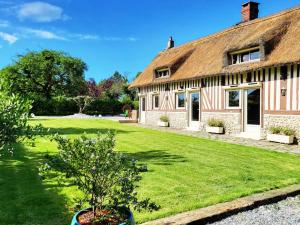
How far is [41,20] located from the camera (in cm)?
5338

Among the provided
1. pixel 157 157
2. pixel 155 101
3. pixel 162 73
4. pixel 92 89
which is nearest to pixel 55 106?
pixel 92 89

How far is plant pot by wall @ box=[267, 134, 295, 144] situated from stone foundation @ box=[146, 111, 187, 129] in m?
6.75

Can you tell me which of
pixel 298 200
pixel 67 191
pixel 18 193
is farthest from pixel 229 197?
pixel 18 193

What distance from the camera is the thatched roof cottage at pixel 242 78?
12.9m

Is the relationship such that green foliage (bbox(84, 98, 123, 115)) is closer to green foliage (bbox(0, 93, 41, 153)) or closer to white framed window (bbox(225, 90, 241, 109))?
white framed window (bbox(225, 90, 241, 109))

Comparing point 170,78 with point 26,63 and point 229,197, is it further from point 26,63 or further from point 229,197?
point 26,63

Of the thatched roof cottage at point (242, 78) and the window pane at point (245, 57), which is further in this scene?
the window pane at point (245, 57)

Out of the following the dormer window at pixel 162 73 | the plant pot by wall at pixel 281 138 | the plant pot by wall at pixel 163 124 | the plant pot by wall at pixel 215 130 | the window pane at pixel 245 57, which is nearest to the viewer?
the plant pot by wall at pixel 281 138

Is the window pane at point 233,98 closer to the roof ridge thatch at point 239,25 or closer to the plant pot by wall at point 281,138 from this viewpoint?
the plant pot by wall at point 281,138

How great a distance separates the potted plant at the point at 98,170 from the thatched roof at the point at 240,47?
33.0 feet

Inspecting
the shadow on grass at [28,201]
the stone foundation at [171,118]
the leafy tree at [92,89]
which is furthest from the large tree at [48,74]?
the shadow on grass at [28,201]

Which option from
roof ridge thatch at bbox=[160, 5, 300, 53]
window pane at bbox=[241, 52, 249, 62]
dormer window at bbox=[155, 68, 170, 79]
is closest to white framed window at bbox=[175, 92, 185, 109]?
dormer window at bbox=[155, 68, 170, 79]

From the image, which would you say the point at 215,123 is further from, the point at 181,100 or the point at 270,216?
the point at 270,216

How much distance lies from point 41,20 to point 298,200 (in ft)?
178
